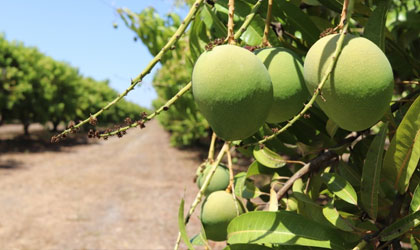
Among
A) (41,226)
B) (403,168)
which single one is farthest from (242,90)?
(41,226)

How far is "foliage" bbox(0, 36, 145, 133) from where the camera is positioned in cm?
1398

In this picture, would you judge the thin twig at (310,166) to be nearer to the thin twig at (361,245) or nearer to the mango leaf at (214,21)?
the thin twig at (361,245)

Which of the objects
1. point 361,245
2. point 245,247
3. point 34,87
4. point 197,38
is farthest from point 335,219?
point 34,87

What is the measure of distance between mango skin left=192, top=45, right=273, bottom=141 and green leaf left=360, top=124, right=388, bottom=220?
35 centimetres

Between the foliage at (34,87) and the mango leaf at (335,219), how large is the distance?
462 inches

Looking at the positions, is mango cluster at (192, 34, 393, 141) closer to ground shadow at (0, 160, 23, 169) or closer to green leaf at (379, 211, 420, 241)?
green leaf at (379, 211, 420, 241)

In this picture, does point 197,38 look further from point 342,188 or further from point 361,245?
point 361,245

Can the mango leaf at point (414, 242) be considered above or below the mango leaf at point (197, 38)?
below

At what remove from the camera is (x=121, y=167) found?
11.0 metres

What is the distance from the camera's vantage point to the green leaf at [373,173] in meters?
0.77

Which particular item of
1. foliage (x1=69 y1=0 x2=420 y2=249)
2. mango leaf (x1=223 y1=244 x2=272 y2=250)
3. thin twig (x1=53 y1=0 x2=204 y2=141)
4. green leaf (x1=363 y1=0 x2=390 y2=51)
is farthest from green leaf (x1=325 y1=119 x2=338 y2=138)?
thin twig (x1=53 y1=0 x2=204 y2=141)

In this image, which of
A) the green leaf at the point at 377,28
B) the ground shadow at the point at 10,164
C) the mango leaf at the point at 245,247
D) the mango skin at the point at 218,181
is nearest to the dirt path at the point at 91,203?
the ground shadow at the point at 10,164

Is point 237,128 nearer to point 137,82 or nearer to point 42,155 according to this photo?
point 137,82

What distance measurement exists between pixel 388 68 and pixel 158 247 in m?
4.44
